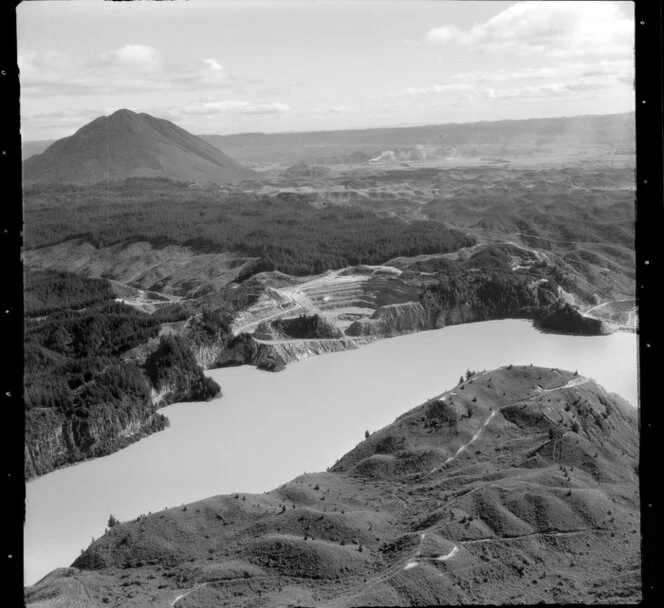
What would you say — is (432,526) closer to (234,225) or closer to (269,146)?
(269,146)

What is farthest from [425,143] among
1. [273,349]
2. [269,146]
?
[273,349]

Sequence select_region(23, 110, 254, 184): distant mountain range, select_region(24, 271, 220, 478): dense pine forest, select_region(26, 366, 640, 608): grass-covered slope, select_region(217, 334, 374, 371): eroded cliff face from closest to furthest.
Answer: select_region(26, 366, 640, 608): grass-covered slope → select_region(24, 271, 220, 478): dense pine forest → select_region(217, 334, 374, 371): eroded cliff face → select_region(23, 110, 254, 184): distant mountain range

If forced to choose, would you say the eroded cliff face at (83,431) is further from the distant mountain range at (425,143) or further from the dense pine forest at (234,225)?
the distant mountain range at (425,143)

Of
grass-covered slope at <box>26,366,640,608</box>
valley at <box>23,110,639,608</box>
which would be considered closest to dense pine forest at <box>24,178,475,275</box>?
valley at <box>23,110,639,608</box>

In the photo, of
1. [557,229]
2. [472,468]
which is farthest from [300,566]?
[557,229]

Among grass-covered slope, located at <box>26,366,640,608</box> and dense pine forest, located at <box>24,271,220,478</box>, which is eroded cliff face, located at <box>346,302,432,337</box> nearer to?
grass-covered slope, located at <box>26,366,640,608</box>
